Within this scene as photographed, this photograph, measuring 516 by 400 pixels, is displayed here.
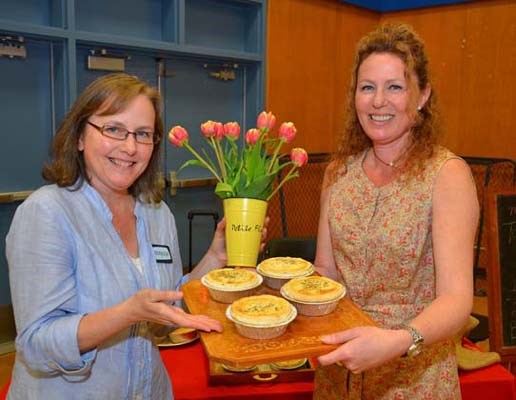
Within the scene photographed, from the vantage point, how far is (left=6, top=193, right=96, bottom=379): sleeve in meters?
1.17

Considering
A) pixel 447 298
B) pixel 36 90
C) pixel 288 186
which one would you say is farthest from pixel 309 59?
pixel 447 298

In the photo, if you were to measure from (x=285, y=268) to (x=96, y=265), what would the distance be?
1.79 feet

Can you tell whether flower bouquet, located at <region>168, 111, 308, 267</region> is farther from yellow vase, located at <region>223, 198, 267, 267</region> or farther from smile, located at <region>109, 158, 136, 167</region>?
smile, located at <region>109, 158, 136, 167</region>

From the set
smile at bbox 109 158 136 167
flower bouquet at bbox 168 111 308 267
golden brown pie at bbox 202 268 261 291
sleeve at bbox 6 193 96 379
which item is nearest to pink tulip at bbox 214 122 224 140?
flower bouquet at bbox 168 111 308 267

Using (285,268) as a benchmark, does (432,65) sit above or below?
above

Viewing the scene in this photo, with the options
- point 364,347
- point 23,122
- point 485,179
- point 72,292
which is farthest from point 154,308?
point 485,179

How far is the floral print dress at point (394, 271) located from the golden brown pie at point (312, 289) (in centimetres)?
10

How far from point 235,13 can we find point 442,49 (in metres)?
2.05

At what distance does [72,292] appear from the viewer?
3.99 ft

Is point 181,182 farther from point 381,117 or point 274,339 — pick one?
point 274,339

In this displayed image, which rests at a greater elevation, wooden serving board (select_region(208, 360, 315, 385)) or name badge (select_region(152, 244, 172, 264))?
name badge (select_region(152, 244, 172, 264))

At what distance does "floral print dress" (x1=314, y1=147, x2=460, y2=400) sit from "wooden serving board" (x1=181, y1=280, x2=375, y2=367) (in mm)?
104

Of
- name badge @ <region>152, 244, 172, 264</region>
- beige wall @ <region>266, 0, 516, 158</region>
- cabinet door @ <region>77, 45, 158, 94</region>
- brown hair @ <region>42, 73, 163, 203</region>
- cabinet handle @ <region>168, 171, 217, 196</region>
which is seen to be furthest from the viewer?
beige wall @ <region>266, 0, 516, 158</region>

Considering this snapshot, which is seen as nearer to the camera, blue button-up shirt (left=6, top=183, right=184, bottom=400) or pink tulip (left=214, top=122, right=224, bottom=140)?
blue button-up shirt (left=6, top=183, right=184, bottom=400)
